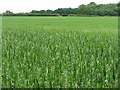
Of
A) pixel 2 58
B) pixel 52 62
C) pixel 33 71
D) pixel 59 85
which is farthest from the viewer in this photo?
pixel 2 58

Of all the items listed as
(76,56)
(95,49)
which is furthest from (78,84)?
(95,49)

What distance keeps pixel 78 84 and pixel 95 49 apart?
423cm

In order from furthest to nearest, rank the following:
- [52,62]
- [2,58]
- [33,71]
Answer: [2,58]
[52,62]
[33,71]

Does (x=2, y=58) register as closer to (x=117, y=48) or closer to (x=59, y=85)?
(x=59, y=85)

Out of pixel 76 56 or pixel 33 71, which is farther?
pixel 76 56

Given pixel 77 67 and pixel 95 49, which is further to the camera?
pixel 95 49

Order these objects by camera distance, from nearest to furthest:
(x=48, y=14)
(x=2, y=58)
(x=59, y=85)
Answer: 1. (x=59, y=85)
2. (x=2, y=58)
3. (x=48, y=14)

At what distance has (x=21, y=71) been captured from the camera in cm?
710

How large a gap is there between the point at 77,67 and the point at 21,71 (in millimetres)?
1205

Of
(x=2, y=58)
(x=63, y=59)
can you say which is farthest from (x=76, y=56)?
(x=2, y=58)

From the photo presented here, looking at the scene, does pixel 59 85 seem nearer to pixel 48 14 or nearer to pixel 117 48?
pixel 117 48

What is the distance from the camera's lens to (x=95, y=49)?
34.2 feet

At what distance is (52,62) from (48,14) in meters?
69.0

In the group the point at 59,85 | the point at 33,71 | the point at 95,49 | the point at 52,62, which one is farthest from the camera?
the point at 95,49
